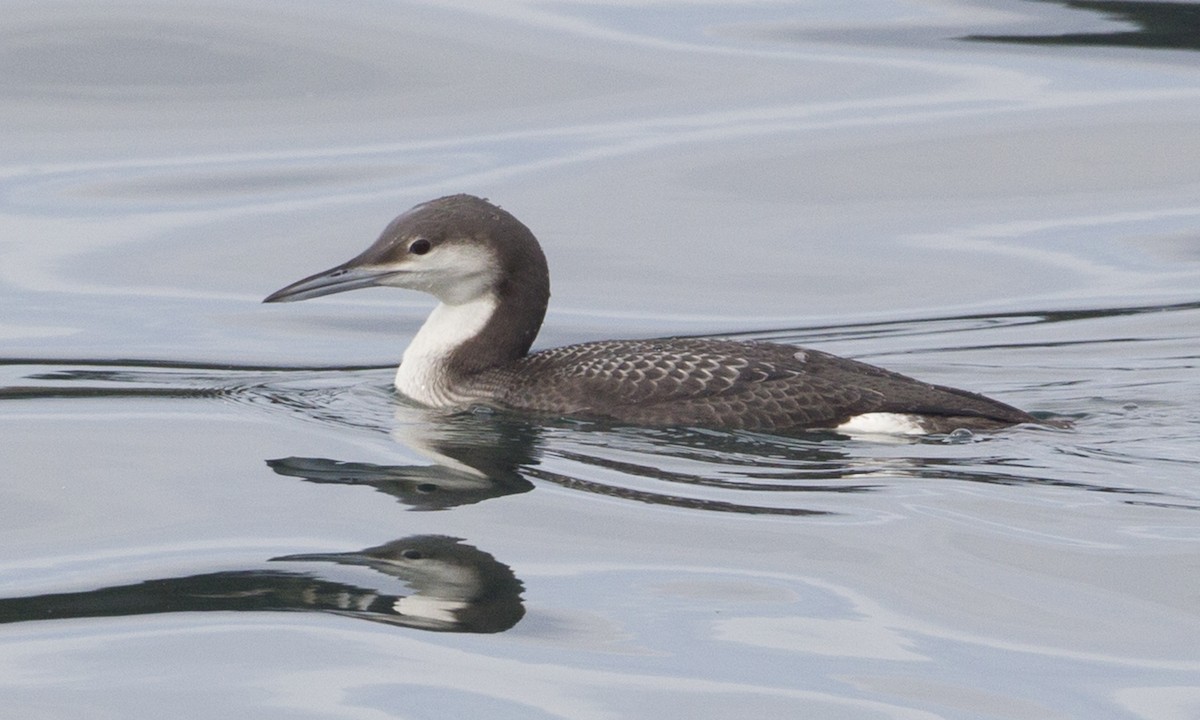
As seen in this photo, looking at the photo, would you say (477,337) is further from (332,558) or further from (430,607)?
(430,607)

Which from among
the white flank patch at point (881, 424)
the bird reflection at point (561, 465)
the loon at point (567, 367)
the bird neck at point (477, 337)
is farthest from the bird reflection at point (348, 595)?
the bird neck at point (477, 337)

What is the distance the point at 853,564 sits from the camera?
6.15 meters

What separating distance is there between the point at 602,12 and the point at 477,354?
822 centimetres

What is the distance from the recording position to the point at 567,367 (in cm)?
816

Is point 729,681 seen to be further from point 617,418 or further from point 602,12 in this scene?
point 602,12

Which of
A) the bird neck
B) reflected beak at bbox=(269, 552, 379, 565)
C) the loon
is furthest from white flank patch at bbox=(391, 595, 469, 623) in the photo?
the bird neck

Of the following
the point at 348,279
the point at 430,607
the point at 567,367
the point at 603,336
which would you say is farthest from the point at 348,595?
the point at 603,336

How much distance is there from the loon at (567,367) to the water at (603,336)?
0.44 ft

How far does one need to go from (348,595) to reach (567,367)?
8.01ft

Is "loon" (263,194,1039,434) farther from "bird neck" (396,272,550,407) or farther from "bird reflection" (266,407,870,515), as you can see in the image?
"bird reflection" (266,407,870,515)

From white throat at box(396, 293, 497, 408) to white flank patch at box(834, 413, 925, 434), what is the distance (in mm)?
→ 1639

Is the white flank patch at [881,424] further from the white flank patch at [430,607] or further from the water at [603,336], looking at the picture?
the white flank patch at [430,607]

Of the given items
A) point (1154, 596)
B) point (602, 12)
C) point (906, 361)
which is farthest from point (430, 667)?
point (602, 12)

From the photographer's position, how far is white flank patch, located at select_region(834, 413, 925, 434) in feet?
25.3
